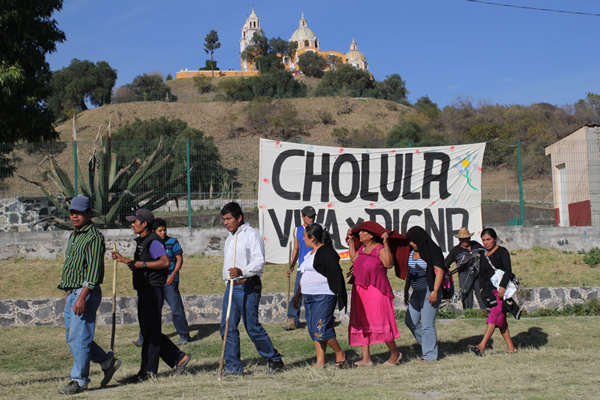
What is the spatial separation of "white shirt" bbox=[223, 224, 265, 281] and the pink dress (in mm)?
1204

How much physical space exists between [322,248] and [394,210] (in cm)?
731

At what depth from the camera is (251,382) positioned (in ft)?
21.3

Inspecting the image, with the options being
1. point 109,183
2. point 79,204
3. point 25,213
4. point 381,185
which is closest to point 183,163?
point 109,183

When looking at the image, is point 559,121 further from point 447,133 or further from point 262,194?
point 262,194

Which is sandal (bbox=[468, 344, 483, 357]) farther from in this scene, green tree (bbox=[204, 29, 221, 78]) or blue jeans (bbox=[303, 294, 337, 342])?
green tree (bbox=[204, 29, 221, 78])

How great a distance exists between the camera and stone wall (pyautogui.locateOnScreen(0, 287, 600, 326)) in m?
10.6

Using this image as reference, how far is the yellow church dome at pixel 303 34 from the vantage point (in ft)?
484

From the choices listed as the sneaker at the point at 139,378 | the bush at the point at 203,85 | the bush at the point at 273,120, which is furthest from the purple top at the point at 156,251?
the bush at the point at 203,85

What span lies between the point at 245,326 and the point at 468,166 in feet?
29.2

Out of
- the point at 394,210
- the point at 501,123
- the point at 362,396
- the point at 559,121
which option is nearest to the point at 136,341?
the point at 362,396

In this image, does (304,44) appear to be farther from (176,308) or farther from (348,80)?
(176,308)

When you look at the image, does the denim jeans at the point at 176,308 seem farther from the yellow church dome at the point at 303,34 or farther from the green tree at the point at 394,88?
the yellow church dome at the point at 303,34

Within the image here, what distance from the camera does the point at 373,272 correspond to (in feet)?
24.5

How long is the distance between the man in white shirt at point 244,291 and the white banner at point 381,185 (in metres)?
6.85
